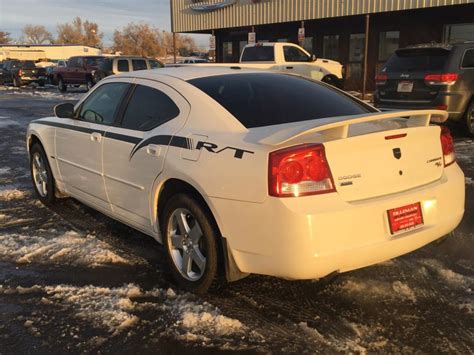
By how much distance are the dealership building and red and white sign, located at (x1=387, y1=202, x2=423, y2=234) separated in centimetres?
1407

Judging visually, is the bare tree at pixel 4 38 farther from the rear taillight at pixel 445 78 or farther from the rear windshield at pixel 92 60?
the rear taillight at pixel 445 78

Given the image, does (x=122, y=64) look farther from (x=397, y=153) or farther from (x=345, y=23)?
(x=397, y=153)

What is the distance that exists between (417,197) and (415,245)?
0.31m

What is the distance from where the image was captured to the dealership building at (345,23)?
17.4 m

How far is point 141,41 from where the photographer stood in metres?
88.9

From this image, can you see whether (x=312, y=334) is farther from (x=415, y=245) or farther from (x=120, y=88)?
(x=120, y=88)

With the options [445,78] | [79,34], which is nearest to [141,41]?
[79,34]

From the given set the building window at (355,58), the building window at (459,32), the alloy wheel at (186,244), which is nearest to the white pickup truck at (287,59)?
the building window at (459,32)

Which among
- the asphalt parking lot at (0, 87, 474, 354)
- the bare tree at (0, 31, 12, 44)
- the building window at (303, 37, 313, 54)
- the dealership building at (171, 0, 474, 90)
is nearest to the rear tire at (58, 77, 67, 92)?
the dealership building at (171, 0, 474, 90)

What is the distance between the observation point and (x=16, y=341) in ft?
9.73

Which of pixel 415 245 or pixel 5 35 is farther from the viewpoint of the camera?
pixel 5 35

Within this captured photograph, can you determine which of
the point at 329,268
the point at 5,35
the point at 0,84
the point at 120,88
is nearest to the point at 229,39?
the point at 0,84

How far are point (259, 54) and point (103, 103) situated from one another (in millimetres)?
11631

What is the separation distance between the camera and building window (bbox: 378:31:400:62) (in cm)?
1947
